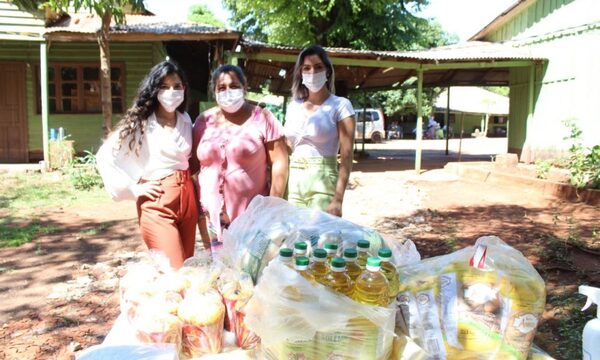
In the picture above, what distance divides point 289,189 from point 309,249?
4.23 ft

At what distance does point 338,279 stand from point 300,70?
66.1 inches

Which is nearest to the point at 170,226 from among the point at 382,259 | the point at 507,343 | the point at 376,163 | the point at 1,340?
the point at 382,259

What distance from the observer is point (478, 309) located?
139 centimetres

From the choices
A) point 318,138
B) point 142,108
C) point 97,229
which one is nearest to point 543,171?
point 97,229

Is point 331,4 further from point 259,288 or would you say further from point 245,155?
point 259,288

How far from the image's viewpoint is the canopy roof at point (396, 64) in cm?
1040

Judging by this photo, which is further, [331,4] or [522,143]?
[331,4]

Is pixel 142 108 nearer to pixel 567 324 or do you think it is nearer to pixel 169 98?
pixel 169 98

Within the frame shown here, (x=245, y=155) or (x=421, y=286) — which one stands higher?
(x=245, y=155)

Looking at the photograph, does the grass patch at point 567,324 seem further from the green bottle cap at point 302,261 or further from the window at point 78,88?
the window at point 78,88

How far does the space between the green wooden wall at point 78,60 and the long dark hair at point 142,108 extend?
Result: 10.6 meters

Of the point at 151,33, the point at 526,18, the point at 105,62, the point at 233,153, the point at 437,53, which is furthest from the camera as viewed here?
the point at 526,18

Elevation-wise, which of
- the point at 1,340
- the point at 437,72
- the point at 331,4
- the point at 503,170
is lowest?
the point at 1,340

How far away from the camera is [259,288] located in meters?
1.35
